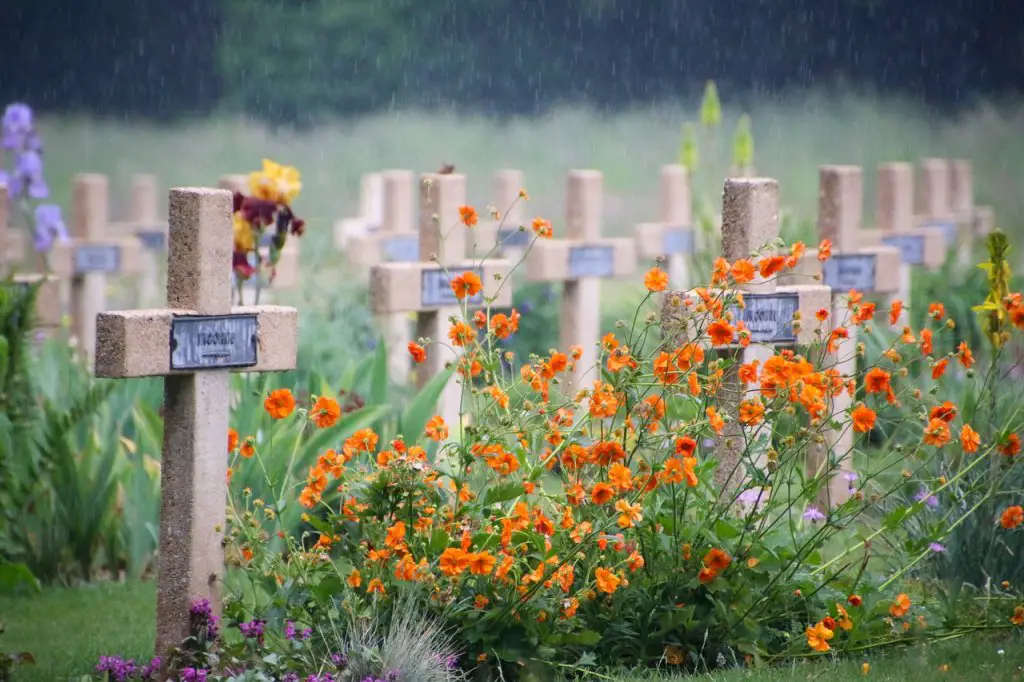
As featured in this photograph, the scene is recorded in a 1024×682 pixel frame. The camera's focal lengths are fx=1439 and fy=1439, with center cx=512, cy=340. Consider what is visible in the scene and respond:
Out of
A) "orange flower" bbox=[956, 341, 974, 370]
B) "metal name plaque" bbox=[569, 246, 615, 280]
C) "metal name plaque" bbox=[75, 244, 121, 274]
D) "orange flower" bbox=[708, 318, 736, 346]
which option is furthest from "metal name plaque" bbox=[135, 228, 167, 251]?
"orange flower" bbox=[956, 341, 974, 370]

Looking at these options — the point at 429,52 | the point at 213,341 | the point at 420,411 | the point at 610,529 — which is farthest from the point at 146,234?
the point at 429,52

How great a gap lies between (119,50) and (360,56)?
4.23 meters

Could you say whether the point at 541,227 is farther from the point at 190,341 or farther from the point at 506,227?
the point at 506,227

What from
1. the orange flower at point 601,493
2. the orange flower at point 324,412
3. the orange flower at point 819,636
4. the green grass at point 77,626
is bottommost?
the green grass at point 77,626

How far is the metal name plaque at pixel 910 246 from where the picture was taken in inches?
372

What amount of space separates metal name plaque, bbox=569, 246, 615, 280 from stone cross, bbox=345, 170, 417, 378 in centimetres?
104

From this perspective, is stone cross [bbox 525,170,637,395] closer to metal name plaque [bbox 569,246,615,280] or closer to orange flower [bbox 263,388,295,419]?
metal name plaque [bbox 569,246,615,280]

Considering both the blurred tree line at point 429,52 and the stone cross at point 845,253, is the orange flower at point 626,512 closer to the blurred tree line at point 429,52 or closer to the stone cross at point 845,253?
the stone cross at point 845,253

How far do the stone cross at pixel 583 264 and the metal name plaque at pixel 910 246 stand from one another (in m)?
2.05

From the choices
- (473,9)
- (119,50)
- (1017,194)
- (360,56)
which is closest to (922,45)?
(1017,194)

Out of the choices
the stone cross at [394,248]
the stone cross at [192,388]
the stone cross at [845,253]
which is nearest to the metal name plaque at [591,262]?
the stone cross at [394,248]

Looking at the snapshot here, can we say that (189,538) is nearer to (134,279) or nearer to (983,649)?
(983,649)

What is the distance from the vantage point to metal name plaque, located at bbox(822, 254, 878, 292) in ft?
22.7

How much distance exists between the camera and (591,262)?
320 inches
